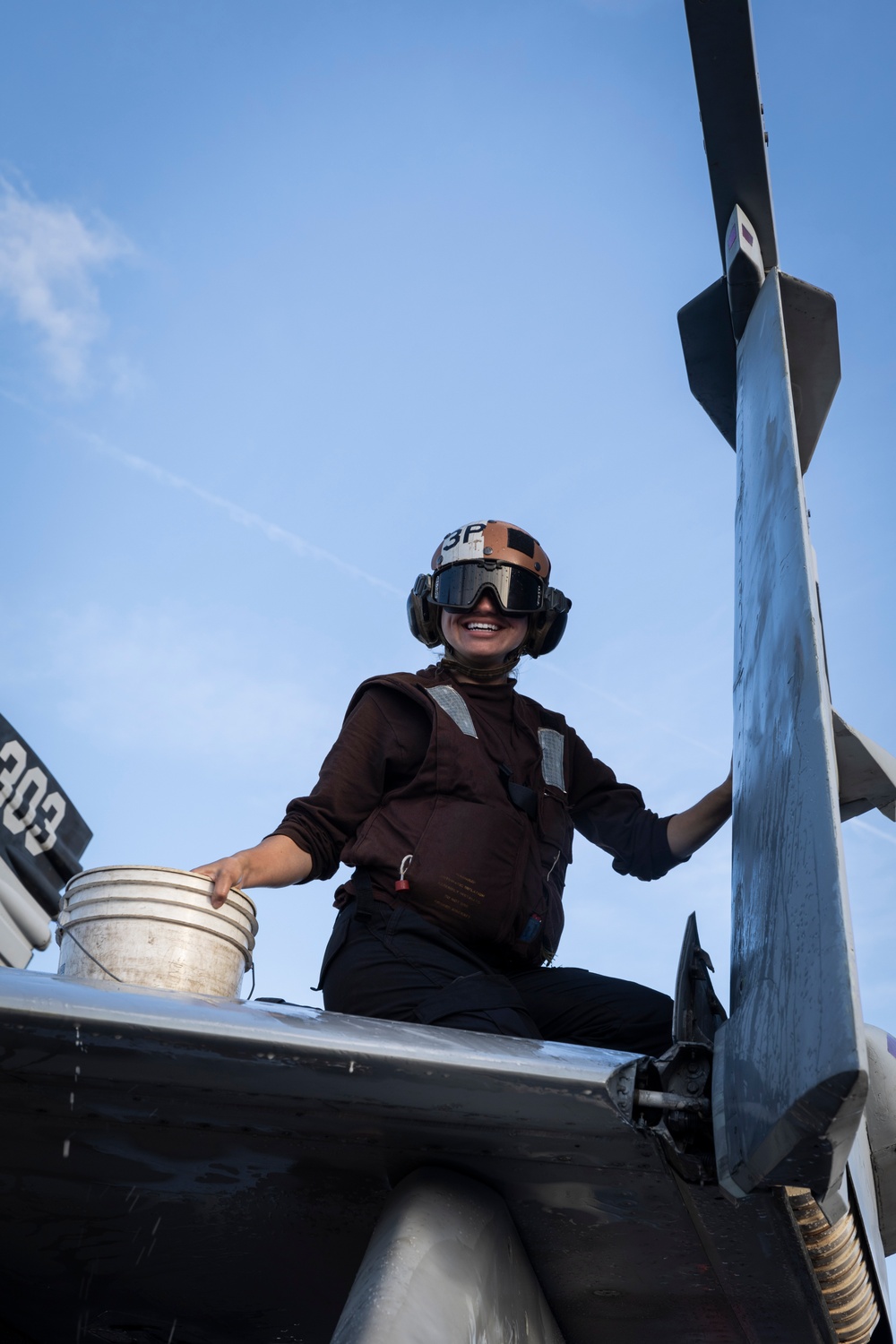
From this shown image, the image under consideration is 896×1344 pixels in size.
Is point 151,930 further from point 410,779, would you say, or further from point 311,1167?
point 410,779

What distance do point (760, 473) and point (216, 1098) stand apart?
180cm

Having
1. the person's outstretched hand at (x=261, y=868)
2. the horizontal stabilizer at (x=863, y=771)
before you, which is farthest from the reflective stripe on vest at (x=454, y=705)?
the horizontal stabilizer at (x=863, y=771)

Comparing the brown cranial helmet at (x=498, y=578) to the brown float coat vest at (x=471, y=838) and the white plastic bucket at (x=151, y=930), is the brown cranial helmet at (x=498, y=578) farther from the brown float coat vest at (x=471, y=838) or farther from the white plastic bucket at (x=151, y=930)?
the white plastic bucket at (x=151, y=930)

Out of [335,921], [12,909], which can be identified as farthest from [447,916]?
[12,909]

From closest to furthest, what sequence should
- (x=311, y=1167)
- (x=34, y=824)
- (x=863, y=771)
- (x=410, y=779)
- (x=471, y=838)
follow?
(x=311, y=1167) → (x=863, y=771) → (x=471, y=838) → (x=410, y=779) → (x=34, y=824)

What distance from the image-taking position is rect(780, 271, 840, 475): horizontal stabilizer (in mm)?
3836

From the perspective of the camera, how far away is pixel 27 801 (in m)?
9.58

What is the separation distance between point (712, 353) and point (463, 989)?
2714 mm

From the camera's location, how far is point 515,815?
3.54 m

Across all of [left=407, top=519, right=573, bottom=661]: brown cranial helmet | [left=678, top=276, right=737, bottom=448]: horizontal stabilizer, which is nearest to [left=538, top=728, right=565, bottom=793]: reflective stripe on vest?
[left=407, top=519, right=573, bottom=661]: brown cranial helmet

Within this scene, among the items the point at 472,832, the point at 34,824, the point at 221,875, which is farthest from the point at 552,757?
the point at 34,824

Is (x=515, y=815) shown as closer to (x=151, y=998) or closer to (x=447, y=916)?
(x=447, y=916)

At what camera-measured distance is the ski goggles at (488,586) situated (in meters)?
4.15

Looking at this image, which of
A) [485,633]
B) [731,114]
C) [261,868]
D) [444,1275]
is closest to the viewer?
[444,1275]
